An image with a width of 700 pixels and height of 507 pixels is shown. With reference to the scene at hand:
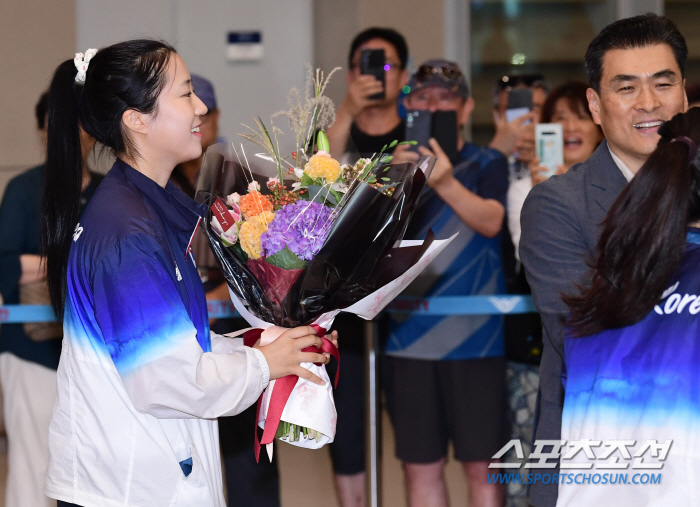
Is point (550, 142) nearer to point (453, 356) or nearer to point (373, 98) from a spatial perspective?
point (373, 98)

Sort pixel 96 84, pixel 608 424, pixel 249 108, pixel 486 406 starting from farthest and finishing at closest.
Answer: pixel 249 108
pixel 486 406
pixel 96 84
pixel 608 424

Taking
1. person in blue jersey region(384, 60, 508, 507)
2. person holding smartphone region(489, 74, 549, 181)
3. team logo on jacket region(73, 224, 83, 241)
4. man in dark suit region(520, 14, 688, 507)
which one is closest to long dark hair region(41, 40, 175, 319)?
team logo on jacket region(73, 224, 83, 241)

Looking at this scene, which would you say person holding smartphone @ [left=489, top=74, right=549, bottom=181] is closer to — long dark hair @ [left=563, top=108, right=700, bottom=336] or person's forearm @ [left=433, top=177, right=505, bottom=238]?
A: person's forearm @ [left=433, top=177, right=505, bottom=238]

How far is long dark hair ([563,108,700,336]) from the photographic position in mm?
1300

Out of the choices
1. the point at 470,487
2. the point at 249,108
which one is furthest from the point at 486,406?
the point at 249,108

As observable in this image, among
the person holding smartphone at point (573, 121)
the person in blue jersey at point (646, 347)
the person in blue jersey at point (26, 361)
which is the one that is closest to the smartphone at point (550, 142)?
the person holding smartphone at point (573, 121)

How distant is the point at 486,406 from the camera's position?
2.80 meters

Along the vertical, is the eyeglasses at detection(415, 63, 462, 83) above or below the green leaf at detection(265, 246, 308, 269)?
above

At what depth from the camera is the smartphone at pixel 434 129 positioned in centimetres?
296

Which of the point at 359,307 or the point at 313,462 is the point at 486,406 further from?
the point at 313,462

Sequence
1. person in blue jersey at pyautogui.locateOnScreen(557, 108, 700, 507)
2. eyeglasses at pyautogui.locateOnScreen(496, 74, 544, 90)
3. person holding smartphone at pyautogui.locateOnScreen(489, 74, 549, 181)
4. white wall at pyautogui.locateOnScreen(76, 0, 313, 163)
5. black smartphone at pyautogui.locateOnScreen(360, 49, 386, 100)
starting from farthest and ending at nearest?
white wall at pyautogui.locateOnScreen(76, 0, 313, 163), eyeglasses at pyautogui.locateOnScreen(496, 74, 544, 90), person holding smartphone at pyautogui.locateOnScreen(489, 74, 549, 181), black smartphone at pyautogui.locateOnScreen(360, 49, 386, 100), person in blue jersey at pyautogui.locateOnScreen(557, 108, 700, 507)

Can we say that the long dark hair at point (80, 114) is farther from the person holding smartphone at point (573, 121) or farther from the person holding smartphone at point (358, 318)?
the person holding smartphone at point (573, 121)

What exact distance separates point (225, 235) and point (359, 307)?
33cm

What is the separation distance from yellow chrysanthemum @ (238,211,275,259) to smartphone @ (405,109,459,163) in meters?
1.38
